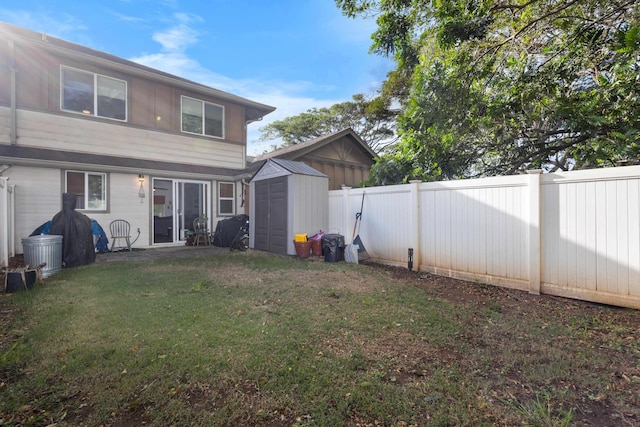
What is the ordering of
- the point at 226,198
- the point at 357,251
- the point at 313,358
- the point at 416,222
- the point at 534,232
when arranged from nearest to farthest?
the point at 313,358, the point at 534,232, the point at 416,222, the point at 357,251, the point at 226,198

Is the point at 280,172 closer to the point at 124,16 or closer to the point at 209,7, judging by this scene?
the point at 209,7

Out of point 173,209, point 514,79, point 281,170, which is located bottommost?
point 173,209

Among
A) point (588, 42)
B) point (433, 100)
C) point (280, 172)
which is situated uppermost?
point (588, 42)

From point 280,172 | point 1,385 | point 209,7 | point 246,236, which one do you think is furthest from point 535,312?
point 209,7

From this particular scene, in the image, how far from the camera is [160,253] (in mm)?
8203

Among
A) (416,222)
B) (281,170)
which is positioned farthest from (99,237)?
(416,222)

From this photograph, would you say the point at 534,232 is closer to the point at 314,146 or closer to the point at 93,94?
the point at 314,146

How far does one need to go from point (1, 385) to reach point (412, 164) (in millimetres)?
7365

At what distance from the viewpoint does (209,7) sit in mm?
7379

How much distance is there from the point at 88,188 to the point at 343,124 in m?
17.5

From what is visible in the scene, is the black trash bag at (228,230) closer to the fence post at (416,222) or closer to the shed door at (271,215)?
the shed door at (271,215)

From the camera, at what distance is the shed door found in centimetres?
789

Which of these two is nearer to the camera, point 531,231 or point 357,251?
point 531,231

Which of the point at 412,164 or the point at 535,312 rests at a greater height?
the point at 412,164
